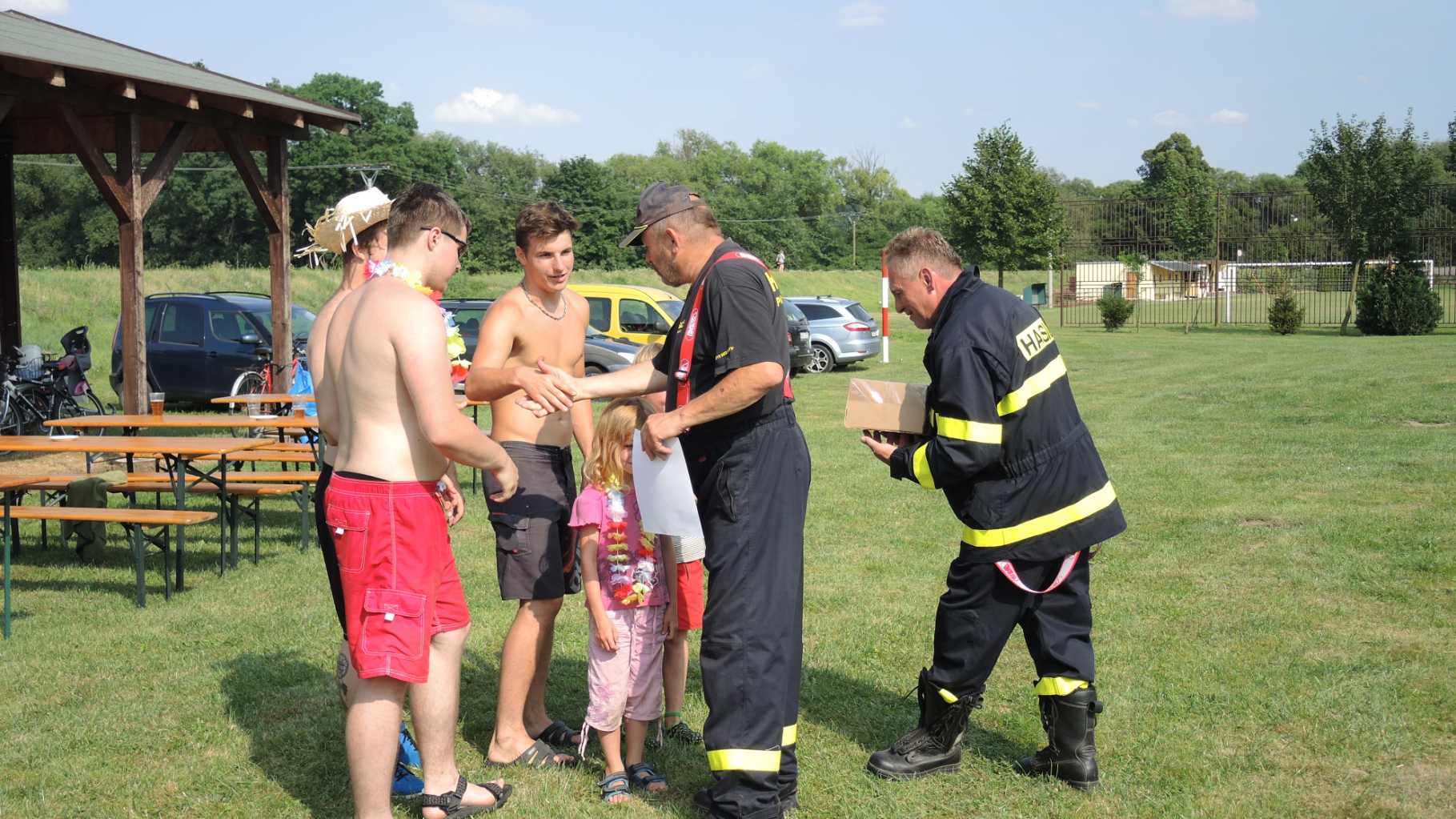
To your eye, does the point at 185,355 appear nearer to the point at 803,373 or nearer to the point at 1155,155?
the point at 803,373

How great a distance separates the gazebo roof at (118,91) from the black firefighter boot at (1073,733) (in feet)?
29.9

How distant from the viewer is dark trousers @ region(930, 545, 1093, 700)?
391 centimetres

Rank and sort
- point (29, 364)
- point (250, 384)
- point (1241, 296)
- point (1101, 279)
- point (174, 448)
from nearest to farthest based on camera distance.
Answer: point (174, 448) < point (29, 364) < point (250, 384) < point (1241, 296) < point (1101, 279)

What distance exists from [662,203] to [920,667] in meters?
2.70

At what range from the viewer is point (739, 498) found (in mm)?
3607

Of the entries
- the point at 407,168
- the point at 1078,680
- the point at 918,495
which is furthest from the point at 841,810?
the point at 407,168

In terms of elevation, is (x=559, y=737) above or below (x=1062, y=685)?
below

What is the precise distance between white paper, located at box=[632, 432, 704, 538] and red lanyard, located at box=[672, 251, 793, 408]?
0.18 meters

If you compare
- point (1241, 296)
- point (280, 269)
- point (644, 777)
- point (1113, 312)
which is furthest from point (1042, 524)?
point (1241, 296)

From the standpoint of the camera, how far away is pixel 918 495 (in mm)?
9398

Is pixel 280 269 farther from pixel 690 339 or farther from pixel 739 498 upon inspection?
pixel 739 498

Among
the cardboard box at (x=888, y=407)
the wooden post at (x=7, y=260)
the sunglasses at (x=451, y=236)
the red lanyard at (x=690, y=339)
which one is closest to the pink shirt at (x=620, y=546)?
the red lanyard at (x=690, y=339)

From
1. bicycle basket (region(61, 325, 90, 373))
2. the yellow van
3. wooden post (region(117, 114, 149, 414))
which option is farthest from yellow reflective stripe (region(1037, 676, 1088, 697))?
the yellow van

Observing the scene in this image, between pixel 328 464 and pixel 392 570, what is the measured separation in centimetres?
76
